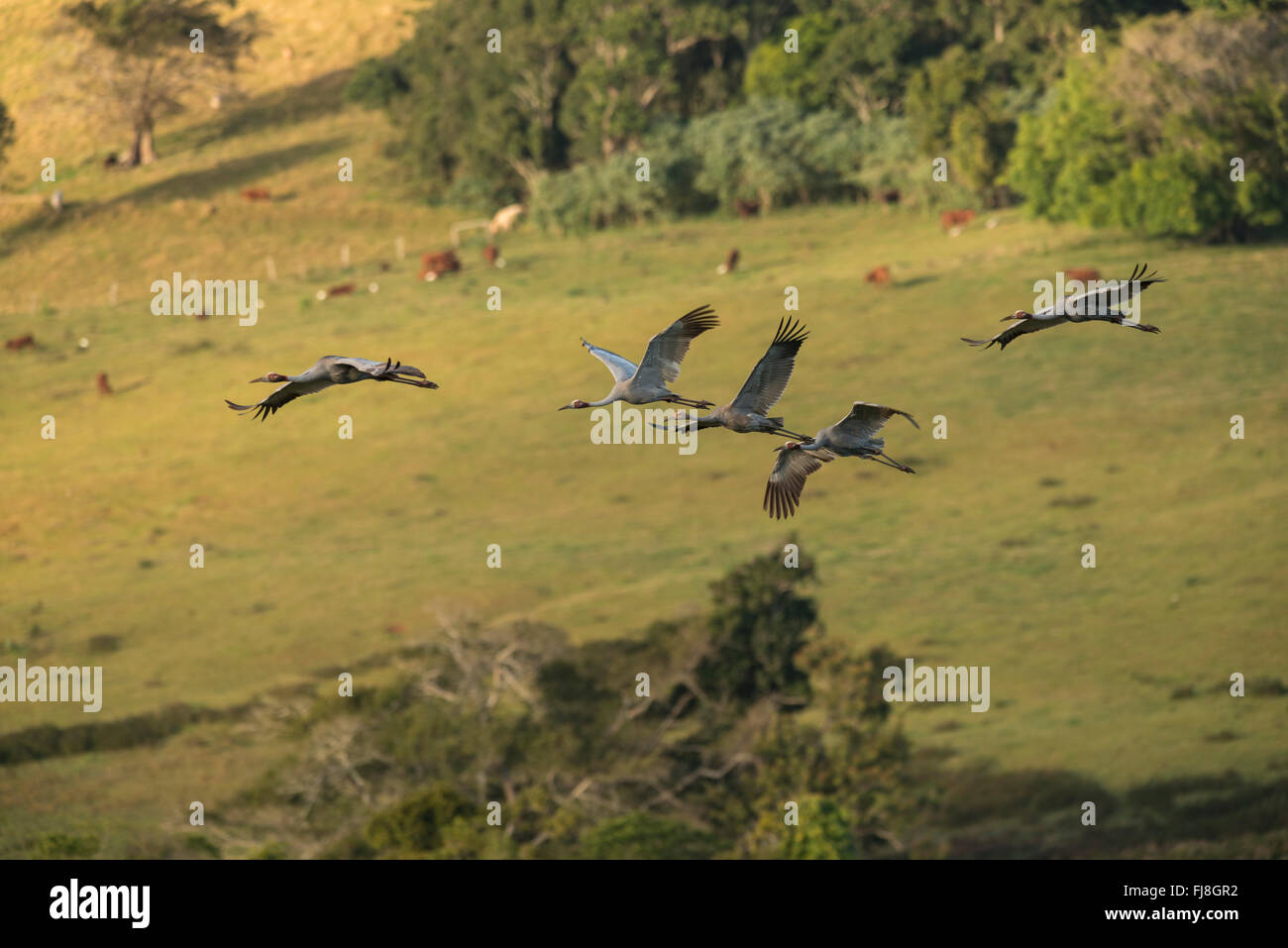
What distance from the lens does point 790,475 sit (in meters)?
26.0

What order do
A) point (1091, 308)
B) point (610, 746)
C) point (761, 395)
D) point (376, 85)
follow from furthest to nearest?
point (376, 85)
point (610, 746)
point (761, 395)
point (1091, 308)

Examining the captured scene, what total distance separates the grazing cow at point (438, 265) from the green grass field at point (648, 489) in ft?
4.91

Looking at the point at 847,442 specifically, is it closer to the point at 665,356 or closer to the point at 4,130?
the point at 665,356

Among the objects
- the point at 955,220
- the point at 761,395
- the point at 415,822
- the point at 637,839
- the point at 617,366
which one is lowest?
the point at 637,839

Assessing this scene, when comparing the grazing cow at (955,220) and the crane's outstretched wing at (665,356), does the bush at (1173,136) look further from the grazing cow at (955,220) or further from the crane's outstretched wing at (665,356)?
the crane's outstretched wing at (665,356)

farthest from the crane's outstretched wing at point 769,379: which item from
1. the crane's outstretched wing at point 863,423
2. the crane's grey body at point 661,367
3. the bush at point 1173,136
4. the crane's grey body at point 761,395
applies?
the bush at point 1173,136

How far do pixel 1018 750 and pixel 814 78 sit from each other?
8005 centimetres

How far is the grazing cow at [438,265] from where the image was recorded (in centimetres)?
11631

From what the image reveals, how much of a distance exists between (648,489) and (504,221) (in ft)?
158

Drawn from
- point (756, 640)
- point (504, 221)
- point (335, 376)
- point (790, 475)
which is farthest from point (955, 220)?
point (335, 376)

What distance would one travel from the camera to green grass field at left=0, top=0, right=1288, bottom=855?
6981 cm

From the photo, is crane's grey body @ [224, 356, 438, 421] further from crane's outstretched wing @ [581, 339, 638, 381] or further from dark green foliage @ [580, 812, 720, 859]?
dark green foliage @ [580, 812, 720, 859]

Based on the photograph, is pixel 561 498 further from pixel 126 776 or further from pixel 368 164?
pixel 368 164
